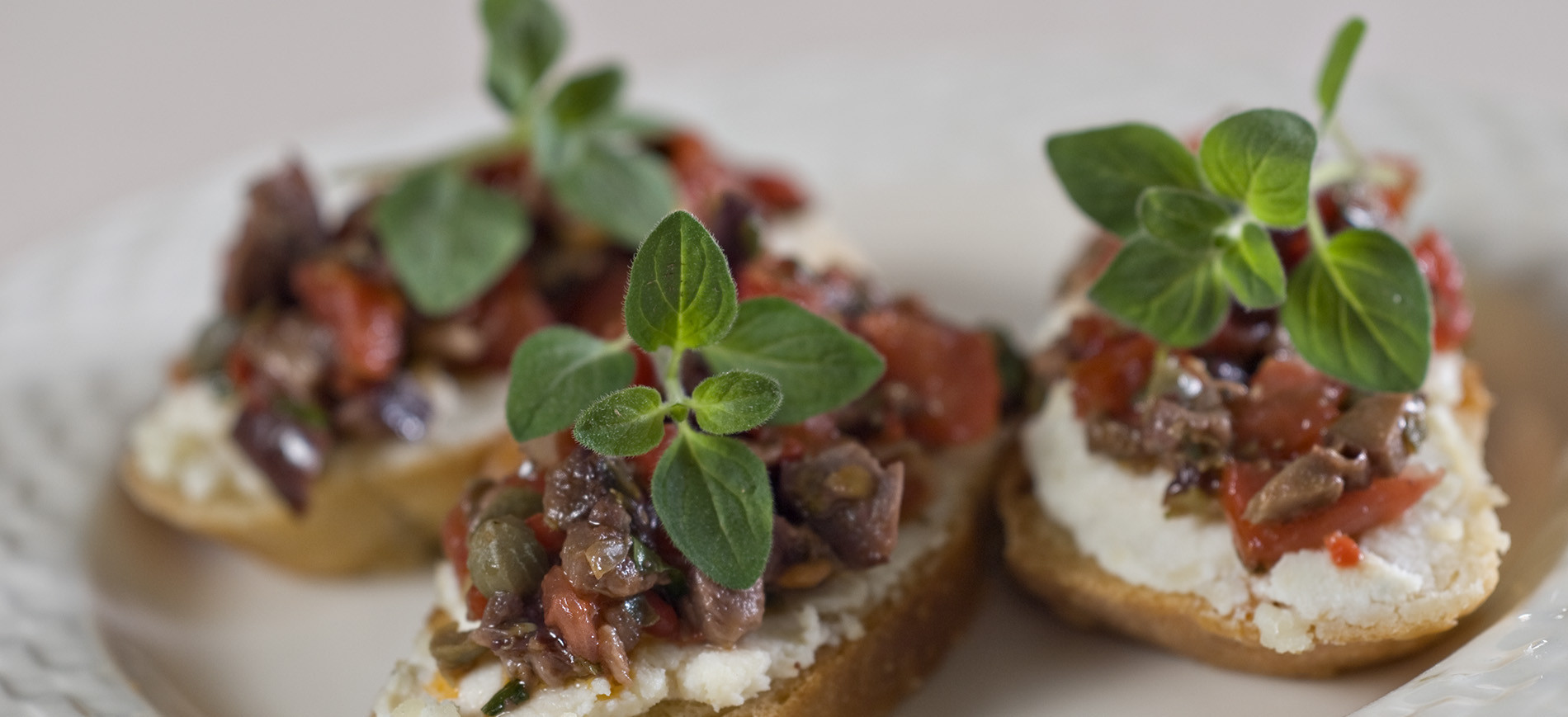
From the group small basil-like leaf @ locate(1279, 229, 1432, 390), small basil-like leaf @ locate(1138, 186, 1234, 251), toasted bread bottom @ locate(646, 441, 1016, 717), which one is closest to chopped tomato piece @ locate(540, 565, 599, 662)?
toasted bread bottom @ locate(646, 441, 1016, 717)

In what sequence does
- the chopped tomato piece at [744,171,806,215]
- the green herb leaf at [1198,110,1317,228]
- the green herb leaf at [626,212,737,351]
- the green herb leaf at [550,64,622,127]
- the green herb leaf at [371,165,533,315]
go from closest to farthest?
1. the green herb leaf at [626,212,737,351]
2. the green herb leaf at [1198,110,1317,228]
3. the green herb leaf at [371,165,533,315]
4. the green herb leaf at [550,64,622,127]
5. the chopped tomato piece at [744,171,806,215]

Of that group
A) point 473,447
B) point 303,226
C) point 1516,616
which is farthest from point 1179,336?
point 303,226

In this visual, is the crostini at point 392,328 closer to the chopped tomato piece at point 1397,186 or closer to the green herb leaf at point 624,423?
the green herb leaf at point 624,423

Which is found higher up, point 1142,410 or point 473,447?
point 1142,410

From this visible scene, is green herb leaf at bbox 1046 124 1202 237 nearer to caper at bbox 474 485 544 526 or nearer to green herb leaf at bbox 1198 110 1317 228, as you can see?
green herb leaf at bbox 1198 110 1317 228

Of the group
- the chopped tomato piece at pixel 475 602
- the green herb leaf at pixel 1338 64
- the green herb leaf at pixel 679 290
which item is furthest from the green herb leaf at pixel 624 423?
the green herb leaf at pixel 1338 64

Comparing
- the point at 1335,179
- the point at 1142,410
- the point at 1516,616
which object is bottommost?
the point at 1516,616

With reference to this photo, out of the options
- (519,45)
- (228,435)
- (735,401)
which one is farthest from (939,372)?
(228,435)

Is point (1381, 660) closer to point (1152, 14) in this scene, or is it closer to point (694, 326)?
point (694, 326)
